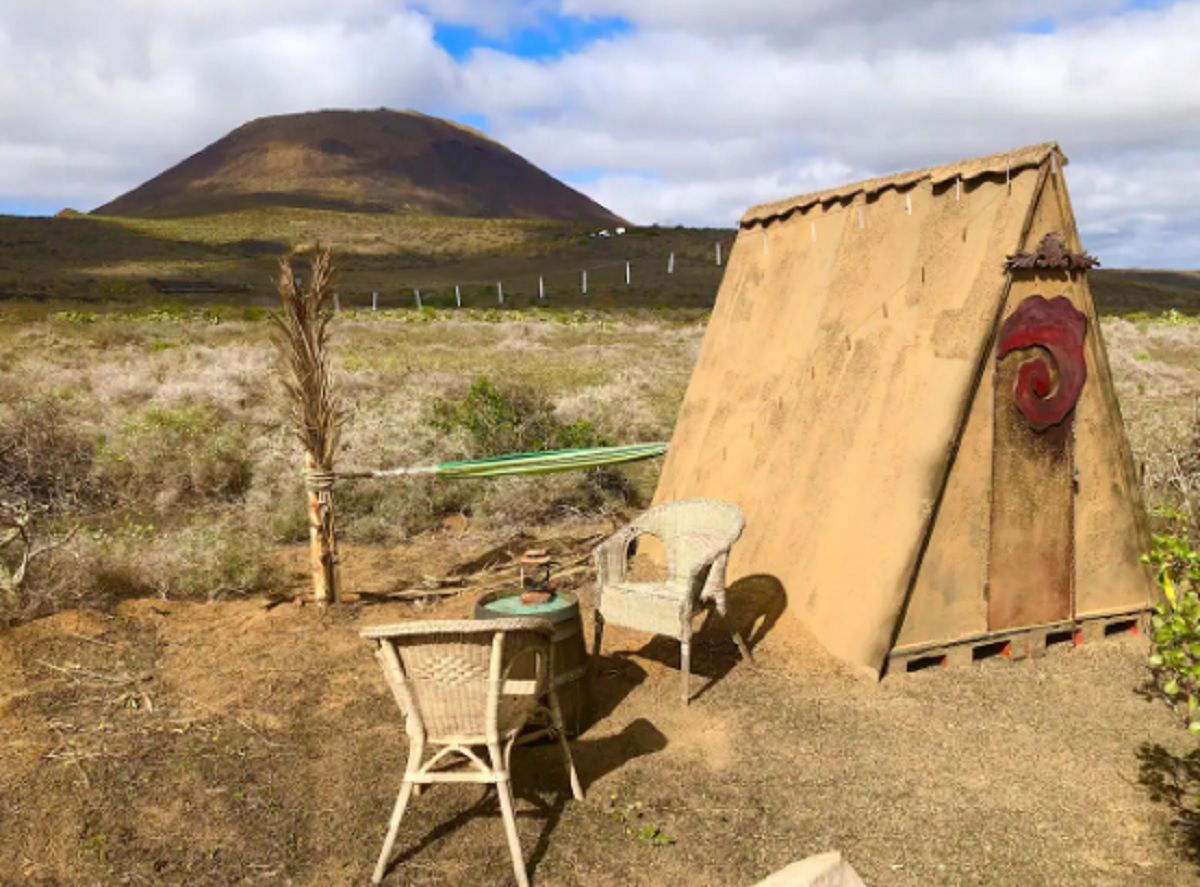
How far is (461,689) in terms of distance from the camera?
12.0 ft

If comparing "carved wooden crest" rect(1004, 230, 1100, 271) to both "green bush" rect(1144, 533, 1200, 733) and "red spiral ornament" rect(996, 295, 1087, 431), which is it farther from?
"green bush" rect(1144, 533, 1200, 733)

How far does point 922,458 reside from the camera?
17.9ft

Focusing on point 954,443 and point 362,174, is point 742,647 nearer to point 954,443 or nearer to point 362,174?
point 954,443

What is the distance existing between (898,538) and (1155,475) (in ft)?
15.5

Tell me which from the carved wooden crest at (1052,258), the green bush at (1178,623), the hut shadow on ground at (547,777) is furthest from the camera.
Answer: the carved wooden crest at (1052,258)

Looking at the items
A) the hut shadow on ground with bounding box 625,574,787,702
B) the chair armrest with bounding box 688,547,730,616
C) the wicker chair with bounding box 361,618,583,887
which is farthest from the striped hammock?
the wicker chair with bounding box 361,618,583,887

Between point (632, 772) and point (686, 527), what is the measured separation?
2.00 meters

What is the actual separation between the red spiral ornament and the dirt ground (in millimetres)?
1557

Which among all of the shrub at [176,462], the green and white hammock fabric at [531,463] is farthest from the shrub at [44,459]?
the green and white hammock fabric at [531,463]

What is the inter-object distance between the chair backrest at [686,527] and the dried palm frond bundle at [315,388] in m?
2.35

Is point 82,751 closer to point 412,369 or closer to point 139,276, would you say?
point 412,369

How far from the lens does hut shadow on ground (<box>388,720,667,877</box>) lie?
13.1ft

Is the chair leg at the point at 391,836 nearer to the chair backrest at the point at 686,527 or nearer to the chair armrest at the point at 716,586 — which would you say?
the chair armrest at the point at 716,586

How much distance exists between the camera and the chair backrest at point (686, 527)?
605 cm
